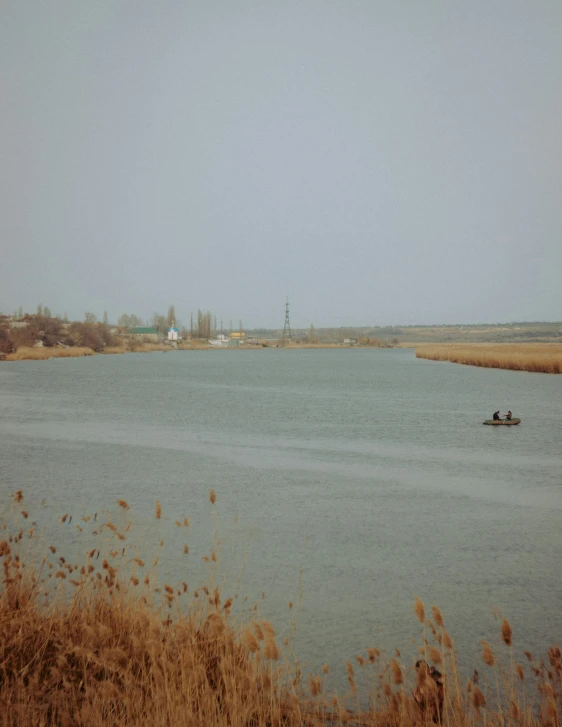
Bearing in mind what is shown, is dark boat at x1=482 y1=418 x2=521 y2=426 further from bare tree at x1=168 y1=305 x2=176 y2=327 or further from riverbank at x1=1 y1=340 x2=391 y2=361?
bare tree at x1=168 y1=305 x2=176 y2=327

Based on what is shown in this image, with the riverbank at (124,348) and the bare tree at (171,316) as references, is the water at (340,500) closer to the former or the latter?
the riverbank at (124,348)

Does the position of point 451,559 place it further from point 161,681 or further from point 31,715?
point 31,715

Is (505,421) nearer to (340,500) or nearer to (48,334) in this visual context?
(340,500)

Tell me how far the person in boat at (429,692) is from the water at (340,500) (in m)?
1.55

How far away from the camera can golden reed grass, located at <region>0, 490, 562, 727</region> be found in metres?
3.17

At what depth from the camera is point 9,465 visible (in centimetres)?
1218

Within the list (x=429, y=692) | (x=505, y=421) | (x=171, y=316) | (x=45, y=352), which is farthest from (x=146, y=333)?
(x=429, y=692)

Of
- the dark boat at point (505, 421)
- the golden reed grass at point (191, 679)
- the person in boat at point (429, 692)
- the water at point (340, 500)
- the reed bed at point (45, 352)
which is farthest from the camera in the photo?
the reed bed at point (45, 352)

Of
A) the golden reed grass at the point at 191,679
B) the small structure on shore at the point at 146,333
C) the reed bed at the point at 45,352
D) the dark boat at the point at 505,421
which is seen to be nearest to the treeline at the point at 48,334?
the reed bed at the point at 45,352

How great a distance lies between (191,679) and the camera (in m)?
3.48

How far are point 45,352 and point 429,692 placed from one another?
75.2 m

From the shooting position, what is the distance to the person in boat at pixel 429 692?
2.93 metres

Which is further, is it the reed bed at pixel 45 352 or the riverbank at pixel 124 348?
the riverbank at pixel 124 348

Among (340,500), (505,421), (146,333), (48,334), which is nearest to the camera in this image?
(340,500)
